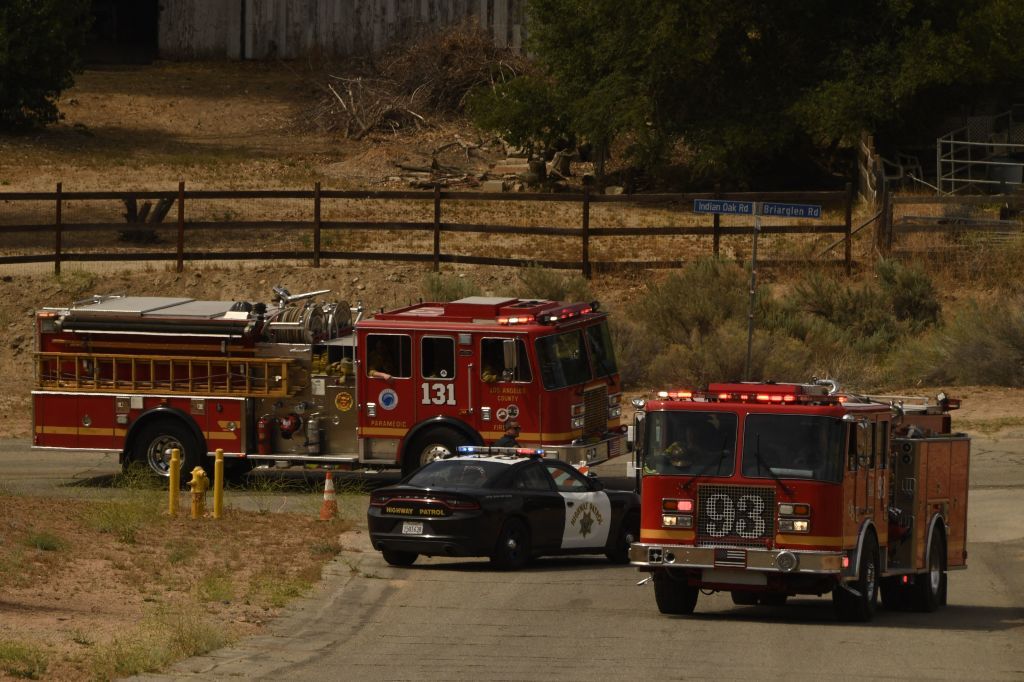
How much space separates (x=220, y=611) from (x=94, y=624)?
4.91 feet

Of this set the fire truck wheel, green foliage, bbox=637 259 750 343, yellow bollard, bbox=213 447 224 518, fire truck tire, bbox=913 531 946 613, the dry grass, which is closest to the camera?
the dry grass

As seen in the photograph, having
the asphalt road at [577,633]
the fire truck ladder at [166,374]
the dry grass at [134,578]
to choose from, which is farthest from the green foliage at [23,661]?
the fire truck ladder at [166,374]

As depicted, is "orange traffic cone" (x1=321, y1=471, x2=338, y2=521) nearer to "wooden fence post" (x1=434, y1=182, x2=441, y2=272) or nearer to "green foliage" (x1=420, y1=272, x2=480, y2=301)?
"green foliage" (x1=420, y1=272, x2=480, y2=301)

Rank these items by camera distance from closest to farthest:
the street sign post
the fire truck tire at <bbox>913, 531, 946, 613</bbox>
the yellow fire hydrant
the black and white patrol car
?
1. the fire truck tire at <bbox>913, 531, 946, 613</bbox>
2. the black and white patrol car
3. the yellow fire hydrant
4. the street sign post

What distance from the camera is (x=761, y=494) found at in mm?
15883

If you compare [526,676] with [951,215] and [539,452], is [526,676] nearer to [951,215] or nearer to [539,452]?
[539,452]

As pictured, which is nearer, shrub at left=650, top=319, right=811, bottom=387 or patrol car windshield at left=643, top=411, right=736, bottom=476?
patrol car windshield at left=643, top=411, right=736, bottom=476

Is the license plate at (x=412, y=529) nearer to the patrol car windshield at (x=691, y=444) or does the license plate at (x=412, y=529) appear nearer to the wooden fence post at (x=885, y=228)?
the patrol car windshield at (x=691, y=444)

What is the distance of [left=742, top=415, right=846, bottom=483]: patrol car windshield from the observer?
15.9 metres

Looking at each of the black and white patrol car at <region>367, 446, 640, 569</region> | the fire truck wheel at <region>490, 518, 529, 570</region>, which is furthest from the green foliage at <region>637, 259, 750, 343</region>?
the fire truck wheel at <region>490, 518, 529, 570</region>

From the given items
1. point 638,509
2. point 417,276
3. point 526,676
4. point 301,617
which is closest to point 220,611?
point 301,617

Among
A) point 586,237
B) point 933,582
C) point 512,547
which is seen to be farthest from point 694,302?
point 933,582

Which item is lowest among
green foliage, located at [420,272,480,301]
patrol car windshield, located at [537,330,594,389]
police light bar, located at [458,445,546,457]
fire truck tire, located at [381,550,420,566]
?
fire truck tire, located at [381,550,420,566]

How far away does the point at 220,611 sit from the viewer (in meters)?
16.1
